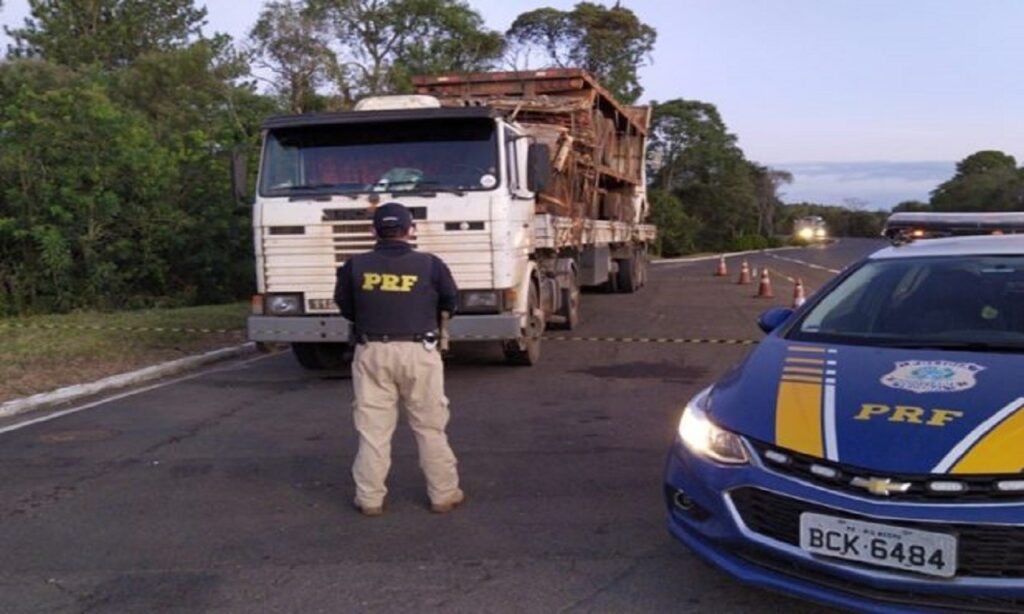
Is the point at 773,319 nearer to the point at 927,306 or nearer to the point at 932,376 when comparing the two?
the point at 927,306

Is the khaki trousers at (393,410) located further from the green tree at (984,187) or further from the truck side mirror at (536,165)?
the green tree at (984,187)

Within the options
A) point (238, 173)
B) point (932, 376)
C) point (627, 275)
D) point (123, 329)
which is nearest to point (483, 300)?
point (238, 173)

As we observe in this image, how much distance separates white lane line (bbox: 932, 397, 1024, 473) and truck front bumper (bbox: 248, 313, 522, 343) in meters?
5.74

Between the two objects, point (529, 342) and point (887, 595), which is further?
point (529, 342)

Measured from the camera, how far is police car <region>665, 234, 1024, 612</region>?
3.31m

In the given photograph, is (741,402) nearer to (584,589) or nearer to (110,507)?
(584,589)

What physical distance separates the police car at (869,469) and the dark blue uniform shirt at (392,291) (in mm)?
1656

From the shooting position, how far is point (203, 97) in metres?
32.4

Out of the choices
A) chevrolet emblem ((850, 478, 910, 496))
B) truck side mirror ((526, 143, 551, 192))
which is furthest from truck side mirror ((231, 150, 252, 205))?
chevrolet emblem ((850, 478, 910, 496))

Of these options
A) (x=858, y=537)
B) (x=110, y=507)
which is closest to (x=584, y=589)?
(x=858, y=537)

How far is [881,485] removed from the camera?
3.44 metres

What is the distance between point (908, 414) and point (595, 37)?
157ft

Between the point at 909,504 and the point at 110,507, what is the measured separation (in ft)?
14.2

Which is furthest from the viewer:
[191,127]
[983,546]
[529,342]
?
[191,127]
